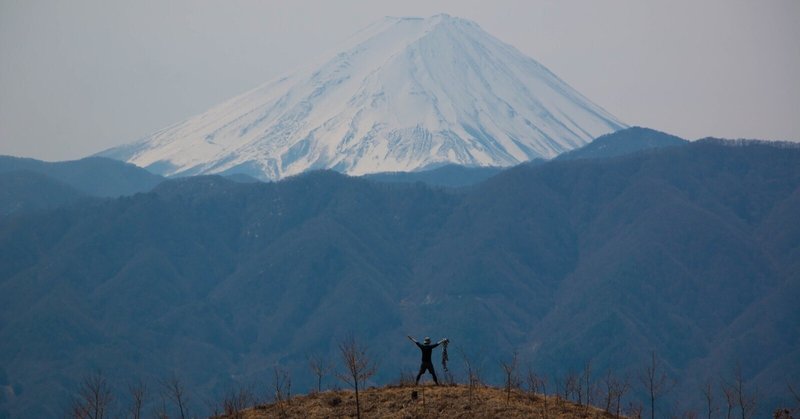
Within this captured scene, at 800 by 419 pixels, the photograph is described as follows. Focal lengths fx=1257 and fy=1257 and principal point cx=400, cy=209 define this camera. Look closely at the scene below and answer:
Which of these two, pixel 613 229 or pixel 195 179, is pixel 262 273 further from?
pixel 613 229

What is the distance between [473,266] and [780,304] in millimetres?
32165

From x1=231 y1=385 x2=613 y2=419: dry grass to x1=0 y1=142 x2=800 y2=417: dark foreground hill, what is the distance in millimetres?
65369

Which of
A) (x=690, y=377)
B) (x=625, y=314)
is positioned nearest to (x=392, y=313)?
(x=625, y=314)

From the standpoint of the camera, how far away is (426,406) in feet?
117

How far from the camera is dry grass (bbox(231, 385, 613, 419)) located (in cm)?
3516

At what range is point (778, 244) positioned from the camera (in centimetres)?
13175

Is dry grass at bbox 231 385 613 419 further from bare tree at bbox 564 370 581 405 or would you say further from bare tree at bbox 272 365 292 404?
bare tree at bbox 564 370 581 405

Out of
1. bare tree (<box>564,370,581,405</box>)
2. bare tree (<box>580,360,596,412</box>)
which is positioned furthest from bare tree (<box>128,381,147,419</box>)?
bare tree (<box>580,360,596,412</box>)

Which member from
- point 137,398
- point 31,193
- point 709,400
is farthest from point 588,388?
point 31,193

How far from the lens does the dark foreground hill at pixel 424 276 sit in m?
115

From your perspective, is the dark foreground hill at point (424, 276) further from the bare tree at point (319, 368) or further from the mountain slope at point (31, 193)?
the mountain slope at point (31, 193)

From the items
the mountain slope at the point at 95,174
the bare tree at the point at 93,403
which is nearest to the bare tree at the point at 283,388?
the bare tree at the point at 93,403

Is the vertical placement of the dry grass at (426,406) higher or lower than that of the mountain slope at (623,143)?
lower

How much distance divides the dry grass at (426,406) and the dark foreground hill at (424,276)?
6537 centimetres
